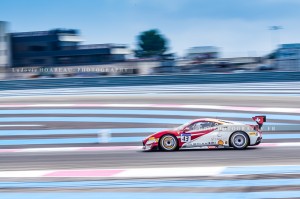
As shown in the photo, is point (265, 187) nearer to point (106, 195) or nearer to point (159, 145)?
point (106, 195)

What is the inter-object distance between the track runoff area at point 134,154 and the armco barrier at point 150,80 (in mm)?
4186

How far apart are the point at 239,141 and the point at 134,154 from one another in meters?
2.18

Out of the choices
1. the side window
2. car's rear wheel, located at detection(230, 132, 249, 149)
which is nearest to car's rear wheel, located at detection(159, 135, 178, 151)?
the side window

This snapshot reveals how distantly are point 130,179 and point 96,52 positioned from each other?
33.6 m

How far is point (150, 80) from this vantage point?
2688cm

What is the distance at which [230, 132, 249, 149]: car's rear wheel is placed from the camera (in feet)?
37.7

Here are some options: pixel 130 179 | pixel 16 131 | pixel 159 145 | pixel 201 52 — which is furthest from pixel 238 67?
pixel 130 179

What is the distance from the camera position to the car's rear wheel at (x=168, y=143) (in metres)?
11.8

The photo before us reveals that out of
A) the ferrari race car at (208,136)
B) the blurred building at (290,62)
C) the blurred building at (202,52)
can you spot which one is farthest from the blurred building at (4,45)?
the ferrari race car at (208,136)

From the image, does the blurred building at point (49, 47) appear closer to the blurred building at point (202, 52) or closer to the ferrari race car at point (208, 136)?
the blurred building at point (202, 52)

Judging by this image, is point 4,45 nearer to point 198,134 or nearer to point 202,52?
point 202,52

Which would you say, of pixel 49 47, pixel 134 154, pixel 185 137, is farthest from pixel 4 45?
pixel 185 137

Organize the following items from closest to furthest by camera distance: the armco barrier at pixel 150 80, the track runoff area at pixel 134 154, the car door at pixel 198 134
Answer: the track runoff area at pixel 134 154 → the car door at pixel 198 134 → the armco barrier at pixel 150 80

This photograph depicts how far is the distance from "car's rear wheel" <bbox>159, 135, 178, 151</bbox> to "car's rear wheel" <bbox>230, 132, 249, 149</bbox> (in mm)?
1191
